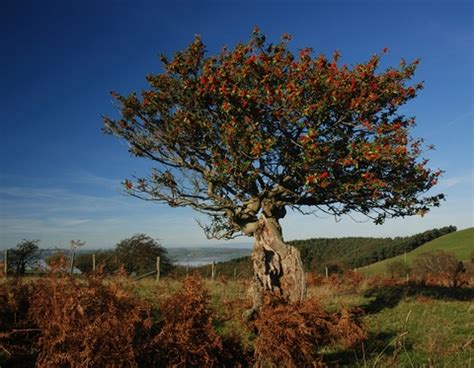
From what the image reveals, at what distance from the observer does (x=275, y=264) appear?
15.0m

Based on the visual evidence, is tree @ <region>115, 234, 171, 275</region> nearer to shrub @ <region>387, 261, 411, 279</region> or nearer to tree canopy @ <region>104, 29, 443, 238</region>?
tree canopy @ <region>104, 29, 443, 238</region>

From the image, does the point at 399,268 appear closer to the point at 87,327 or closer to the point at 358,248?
the point at 358,248

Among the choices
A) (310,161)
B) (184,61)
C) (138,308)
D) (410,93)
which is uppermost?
(184,61)

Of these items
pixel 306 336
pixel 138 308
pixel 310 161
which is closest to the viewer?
pixel 138 308

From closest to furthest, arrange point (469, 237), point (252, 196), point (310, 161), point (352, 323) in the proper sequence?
point (352, 323)
point (310, 161)
point (252, 196)
point (469, 237)

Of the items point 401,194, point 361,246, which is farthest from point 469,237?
point 401,194

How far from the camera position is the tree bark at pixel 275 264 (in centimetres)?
1452

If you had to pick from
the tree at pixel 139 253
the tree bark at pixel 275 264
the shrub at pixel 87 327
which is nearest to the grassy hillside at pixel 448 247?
the tree at pixel 139 253

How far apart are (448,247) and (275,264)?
9233cm

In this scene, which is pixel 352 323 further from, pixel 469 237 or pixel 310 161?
pixel 469 237

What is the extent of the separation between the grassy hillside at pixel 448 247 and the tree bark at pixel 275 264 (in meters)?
72.1

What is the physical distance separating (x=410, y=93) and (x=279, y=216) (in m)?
6.87

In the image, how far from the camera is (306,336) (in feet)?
28.1

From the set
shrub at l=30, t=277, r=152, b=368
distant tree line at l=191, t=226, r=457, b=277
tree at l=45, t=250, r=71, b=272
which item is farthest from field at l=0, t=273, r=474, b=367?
distant tree line at l=191, t=226, r=457, b=277
